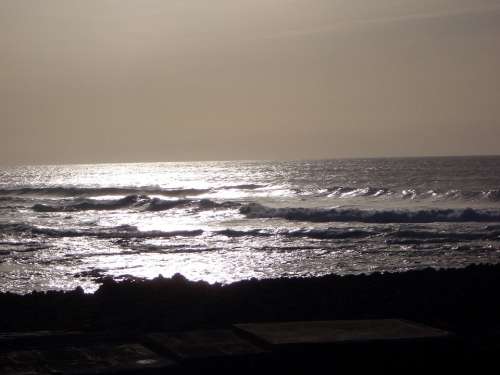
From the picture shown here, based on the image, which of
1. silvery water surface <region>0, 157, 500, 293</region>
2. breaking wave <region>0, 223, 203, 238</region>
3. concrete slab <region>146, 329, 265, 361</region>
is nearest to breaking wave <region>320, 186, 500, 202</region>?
silvery water surface <region>0, 157, 500, 293</region>

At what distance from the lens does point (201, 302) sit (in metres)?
10.7

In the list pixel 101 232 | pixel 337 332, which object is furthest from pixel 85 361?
pixel 101 232

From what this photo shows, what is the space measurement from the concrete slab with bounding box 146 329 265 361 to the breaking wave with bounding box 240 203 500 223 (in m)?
30.0

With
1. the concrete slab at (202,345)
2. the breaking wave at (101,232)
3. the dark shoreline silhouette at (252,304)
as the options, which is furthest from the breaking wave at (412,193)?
the concrete slab at (202,345)

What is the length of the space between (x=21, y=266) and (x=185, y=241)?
8.28 metres

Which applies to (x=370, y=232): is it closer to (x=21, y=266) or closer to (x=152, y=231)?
(x=152, y=231)

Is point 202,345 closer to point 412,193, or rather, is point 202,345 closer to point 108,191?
point 412,193

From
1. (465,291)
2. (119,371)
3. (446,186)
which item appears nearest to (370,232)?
(465,291)

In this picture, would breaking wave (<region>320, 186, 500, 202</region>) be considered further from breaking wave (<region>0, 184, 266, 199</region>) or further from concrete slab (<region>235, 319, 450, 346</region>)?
concrete slab (<region>235, 319, 450, 346</region>)

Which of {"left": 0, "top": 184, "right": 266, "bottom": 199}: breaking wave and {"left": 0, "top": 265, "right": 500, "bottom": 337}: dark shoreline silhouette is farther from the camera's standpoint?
{"left": 0, "top": 184, "right": 266, "bottom": 199}: breaking wave

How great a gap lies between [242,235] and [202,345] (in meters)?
23.5

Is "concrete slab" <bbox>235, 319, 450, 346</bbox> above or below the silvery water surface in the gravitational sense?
above

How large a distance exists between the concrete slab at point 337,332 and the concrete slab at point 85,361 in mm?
883

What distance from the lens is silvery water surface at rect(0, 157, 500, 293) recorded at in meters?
19.3
